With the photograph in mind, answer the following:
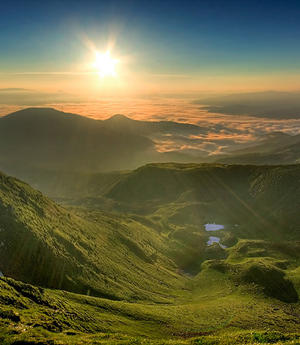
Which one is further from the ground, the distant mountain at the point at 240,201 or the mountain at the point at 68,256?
the mountain at the point at 68,256

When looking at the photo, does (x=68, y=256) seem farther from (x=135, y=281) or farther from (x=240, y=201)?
(x=240, y=201)

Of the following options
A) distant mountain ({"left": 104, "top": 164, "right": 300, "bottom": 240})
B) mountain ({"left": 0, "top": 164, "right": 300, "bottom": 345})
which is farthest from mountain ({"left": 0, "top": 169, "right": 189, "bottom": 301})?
distant mountain ({"left": 104, "top": 164, "right": 300, "bottom": 240})

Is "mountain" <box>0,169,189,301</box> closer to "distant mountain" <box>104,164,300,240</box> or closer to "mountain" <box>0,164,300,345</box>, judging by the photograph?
"mountain" <box>0,164,300,345</box>

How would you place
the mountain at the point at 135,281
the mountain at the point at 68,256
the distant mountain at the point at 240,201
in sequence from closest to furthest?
the mountain at the point at 135,281
the mountain at the point at 68,256
the distant mountain at the point at 240,201

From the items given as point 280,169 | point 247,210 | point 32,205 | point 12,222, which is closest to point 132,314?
point 12,222

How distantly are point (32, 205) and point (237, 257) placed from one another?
235 ft

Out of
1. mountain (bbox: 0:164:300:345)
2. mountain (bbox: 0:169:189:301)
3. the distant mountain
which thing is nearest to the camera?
mountain (bbox: 0:164:300:345)

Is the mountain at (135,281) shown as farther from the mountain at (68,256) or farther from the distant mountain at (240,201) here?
the distant mountain at (240,201)

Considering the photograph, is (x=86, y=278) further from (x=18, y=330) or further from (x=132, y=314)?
(x=18, y=330)

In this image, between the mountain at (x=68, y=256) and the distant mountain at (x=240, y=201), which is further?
the distant mountain at (x=240, y=201)

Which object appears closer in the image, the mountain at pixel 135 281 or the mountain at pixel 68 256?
the mountain at pixel 135 281

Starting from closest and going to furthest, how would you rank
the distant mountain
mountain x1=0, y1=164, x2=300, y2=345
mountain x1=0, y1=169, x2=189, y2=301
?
1. mountain x1=0, y1=164, x2=300, y2=345
2. mountain x1=0, y1=169, x2=189, y2=301
3. the distant mountain

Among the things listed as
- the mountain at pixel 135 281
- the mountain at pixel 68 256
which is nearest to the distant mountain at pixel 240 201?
the mountain at pixel 135 281

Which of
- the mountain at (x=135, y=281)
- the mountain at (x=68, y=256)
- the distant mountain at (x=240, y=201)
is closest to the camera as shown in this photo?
the mountain at (x=135, y=281)
